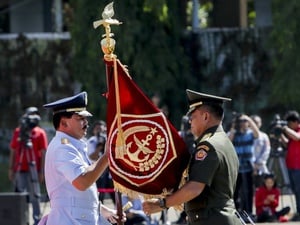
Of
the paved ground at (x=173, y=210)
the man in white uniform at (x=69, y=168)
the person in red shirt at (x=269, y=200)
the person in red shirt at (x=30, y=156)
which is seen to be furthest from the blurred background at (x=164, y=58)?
the man in white uniform at (x=69, y=168)

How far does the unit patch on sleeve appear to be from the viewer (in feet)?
22.7

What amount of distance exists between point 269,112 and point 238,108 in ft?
2.50

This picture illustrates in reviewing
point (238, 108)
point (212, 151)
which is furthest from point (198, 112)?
point (238, 108)

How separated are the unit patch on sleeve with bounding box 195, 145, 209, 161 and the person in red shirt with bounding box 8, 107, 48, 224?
342 inches

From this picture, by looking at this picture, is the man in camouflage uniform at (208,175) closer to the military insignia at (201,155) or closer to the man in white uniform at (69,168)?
the military insignia at (201,155)

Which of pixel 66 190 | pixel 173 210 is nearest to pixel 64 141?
pixel 66 190

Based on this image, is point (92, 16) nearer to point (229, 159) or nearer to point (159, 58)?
point (159, 58)

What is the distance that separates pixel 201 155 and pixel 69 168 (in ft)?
3.17

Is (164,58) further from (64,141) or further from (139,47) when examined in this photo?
(64,141)

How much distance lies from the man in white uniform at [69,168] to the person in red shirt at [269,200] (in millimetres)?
7852

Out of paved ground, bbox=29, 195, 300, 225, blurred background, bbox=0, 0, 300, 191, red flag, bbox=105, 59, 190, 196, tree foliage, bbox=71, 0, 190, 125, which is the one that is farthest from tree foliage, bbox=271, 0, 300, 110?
red flag, bbox=105, 59, 190, 196

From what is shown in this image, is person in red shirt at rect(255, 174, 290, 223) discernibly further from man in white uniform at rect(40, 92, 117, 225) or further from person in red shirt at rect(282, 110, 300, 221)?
man in white uniform at rect(40, 92, 117, 225)

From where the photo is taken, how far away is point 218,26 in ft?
87.6

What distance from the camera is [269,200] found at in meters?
15.3
